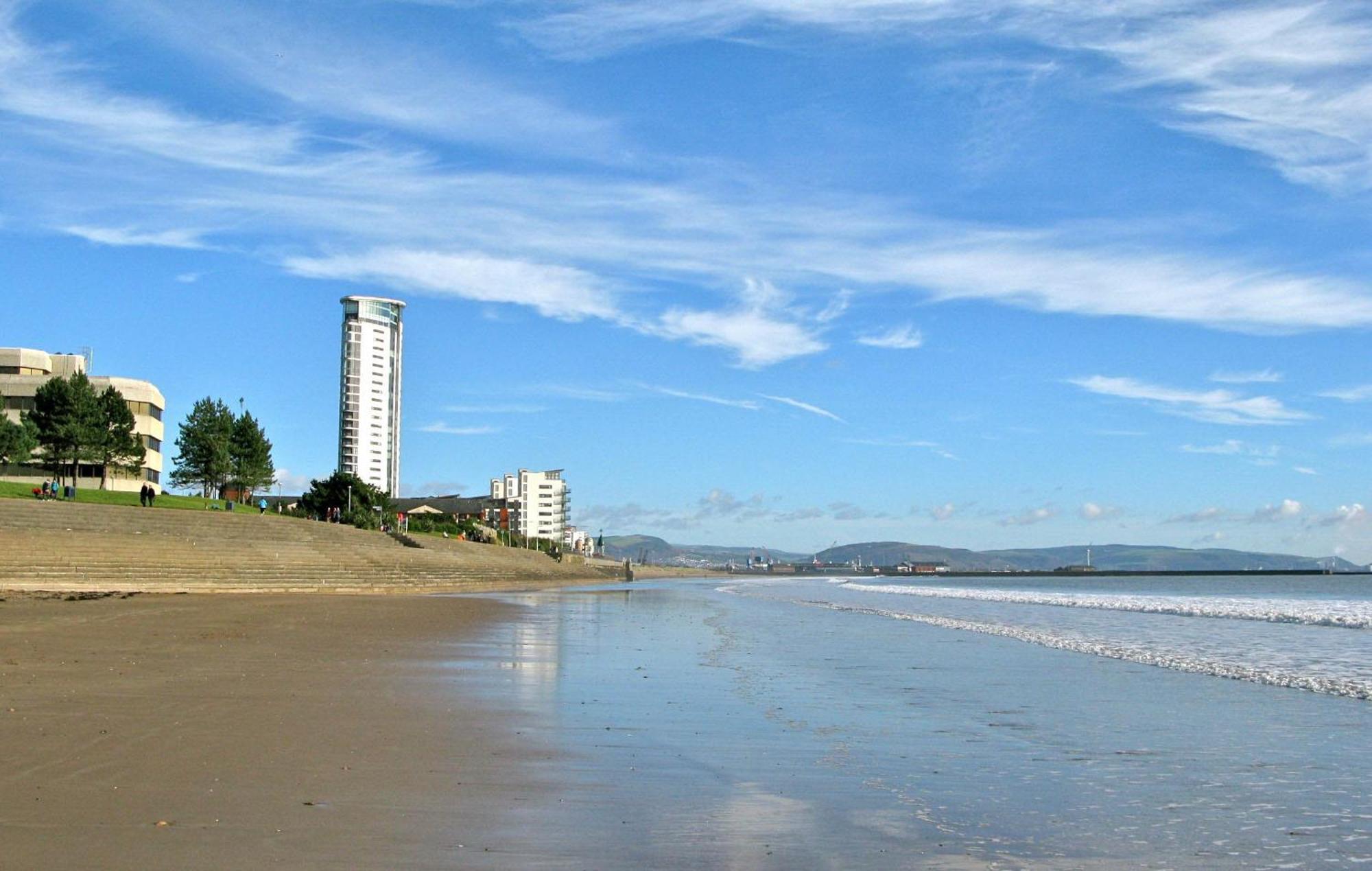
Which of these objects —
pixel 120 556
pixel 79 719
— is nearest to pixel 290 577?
pixel 120 556

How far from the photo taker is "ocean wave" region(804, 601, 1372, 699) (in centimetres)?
1502

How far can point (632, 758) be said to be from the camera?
881 centimetres

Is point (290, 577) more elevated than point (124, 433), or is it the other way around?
point (124, 433)

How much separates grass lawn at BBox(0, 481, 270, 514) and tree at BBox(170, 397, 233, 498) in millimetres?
4483

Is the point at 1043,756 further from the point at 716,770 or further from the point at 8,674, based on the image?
the point at 8,674

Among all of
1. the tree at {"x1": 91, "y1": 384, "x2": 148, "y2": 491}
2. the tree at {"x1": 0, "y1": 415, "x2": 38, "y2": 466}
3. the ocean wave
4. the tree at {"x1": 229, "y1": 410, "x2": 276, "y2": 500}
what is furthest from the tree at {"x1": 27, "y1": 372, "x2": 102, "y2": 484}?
the ocean wave

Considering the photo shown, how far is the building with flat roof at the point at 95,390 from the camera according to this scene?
81.2m

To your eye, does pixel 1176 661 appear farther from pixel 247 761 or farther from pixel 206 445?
pixel 206 445

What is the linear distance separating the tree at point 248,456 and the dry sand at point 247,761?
254 ft

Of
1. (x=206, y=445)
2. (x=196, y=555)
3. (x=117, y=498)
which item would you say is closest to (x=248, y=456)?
(x=206, y=445)

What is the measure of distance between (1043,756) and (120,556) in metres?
36.1

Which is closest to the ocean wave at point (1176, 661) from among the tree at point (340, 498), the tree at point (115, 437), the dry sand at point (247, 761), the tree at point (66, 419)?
the dry sand at point (247, 761)

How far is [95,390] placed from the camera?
84.4 m

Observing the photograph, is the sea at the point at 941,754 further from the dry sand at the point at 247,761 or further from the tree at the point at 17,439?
the tree at the point at 17,439
